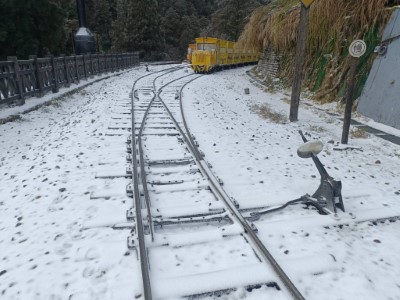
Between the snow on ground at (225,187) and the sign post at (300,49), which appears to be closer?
the snow on ground at (225,187)

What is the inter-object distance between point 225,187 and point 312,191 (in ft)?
4.57

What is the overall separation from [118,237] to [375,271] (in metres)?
2.77

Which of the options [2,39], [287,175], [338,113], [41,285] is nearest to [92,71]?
[2,39]

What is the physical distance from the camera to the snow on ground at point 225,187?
313 centimetres

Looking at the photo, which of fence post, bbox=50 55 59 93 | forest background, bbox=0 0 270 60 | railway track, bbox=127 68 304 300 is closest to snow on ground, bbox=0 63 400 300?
railway track, bbox=127 68 304 300

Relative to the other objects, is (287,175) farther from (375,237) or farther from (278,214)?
(375,237)

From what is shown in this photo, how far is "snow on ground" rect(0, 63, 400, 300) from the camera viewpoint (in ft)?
10.3

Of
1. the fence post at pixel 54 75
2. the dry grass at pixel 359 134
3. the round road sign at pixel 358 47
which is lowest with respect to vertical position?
the dry grass at pixel 359 134

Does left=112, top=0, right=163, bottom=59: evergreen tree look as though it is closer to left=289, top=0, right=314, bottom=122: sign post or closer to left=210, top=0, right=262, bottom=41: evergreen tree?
left=210, top=0, right=262, bottom=41: evergreen tree

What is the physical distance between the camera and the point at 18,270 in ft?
10.8

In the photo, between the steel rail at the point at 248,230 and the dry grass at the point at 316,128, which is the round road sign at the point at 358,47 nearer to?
the dry grass at the point at 316,128

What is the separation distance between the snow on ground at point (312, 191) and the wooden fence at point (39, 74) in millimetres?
6272

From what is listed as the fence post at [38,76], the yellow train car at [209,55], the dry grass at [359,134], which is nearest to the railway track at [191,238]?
the dry grass at [359,134]

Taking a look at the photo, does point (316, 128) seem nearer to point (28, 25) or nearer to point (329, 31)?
point (329, 31)
